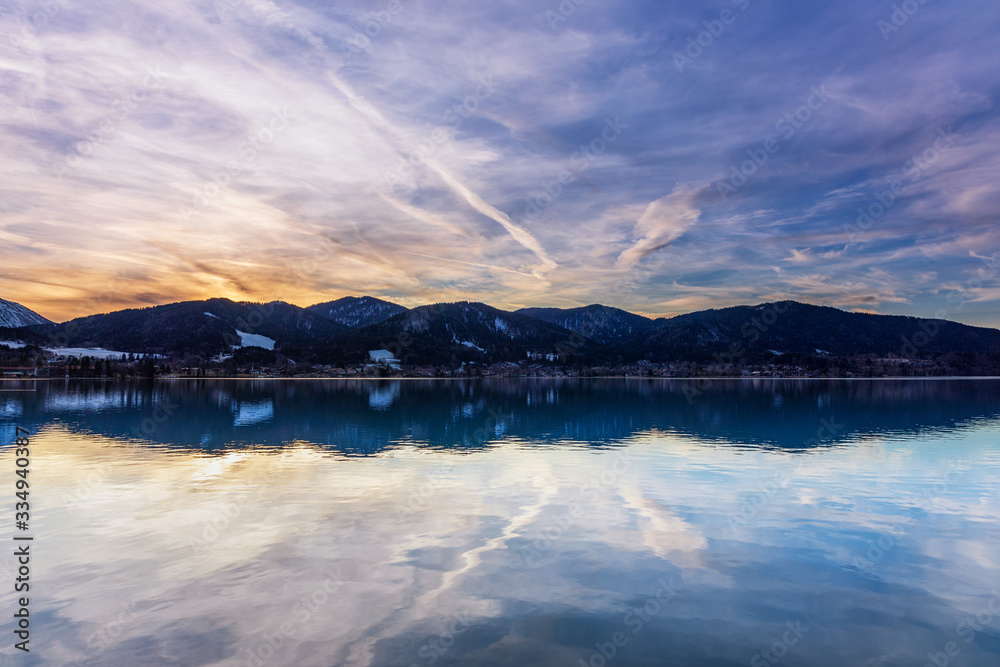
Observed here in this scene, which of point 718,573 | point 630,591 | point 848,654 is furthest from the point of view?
point 718,573

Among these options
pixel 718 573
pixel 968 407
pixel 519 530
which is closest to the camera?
pixel 718 573

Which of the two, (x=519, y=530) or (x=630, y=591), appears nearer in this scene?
(x=630, y=591)

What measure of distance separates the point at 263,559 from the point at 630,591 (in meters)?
13.2

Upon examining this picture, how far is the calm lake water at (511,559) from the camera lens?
13.8 meters

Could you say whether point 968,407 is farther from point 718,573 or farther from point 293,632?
point 293,632

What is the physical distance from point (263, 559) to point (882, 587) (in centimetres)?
2142

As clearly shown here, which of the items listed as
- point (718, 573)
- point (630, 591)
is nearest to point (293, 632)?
point (630, 591)

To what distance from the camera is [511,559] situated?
2009 centimetres

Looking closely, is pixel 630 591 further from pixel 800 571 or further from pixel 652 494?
pixel 652 494

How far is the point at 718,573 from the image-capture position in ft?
61.4

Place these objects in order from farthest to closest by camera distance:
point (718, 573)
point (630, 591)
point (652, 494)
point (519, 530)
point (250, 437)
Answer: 1. point (250, 437)
2. point (652, 494)
3. point (519, 530)
4. point (718, 573)
5. point (630, 591)

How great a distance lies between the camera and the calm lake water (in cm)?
1378

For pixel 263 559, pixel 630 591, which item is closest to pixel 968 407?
pixel 630 591

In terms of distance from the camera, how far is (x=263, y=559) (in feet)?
65.1
